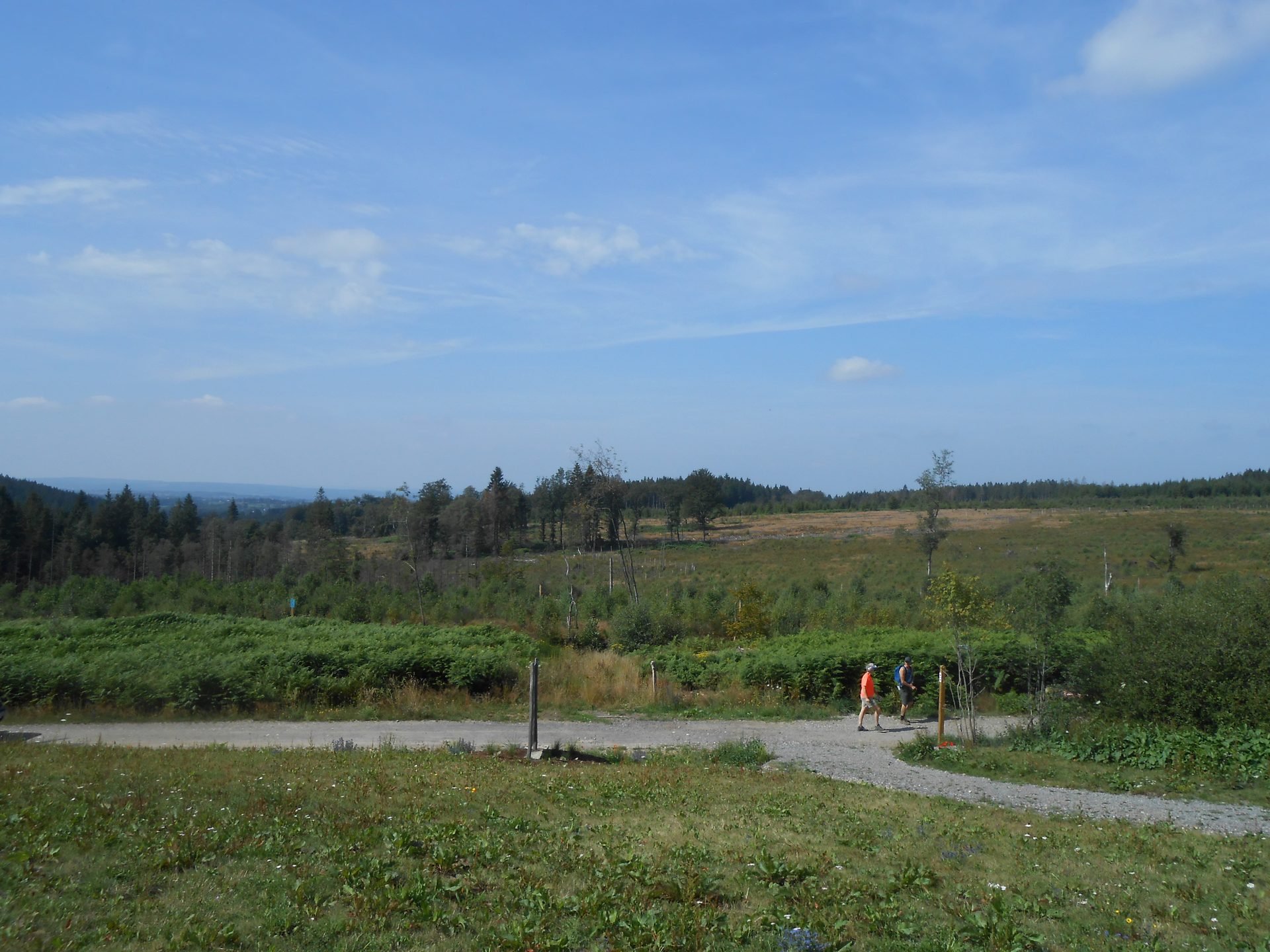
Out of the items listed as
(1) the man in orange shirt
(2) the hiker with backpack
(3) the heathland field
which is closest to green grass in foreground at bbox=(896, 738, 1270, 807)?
(3) the heathland field

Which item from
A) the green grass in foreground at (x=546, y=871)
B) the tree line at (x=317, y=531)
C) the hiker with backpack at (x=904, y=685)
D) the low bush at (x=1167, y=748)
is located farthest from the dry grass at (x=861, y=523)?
the green grass in foreground at (x=546, y=871)

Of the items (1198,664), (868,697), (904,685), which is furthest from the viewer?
(904,685)

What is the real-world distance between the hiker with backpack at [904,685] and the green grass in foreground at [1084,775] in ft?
10.8

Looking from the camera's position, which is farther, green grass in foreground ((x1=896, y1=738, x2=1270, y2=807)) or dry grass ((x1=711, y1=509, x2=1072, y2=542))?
dry grass ((x1=711, y1=509, x2=1072, y2=542))

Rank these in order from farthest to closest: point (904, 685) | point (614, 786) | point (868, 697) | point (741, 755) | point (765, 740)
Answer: point (904, 685)
point (868, 697)
point (765, 740)
point (741, 755)
point (614, 786)

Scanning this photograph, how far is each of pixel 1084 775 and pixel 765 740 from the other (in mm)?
5358

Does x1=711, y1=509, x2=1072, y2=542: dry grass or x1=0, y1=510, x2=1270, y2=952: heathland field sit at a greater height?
x1=711, y1=509, x2=1072, y2=542: dry grass

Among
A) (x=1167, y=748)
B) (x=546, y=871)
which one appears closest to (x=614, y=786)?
(x=546, y=871)

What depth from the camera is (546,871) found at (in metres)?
6.22

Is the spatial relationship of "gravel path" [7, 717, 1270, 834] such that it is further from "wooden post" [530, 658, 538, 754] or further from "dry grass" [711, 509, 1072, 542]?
"dry grass" [711, 509, 1072, 542]

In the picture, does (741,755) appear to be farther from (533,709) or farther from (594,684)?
(594,684)

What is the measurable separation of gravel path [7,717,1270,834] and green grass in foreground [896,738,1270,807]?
0.36 metres

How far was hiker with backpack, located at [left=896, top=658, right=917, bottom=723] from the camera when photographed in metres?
18.3

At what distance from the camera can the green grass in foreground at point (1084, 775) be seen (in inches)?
451
